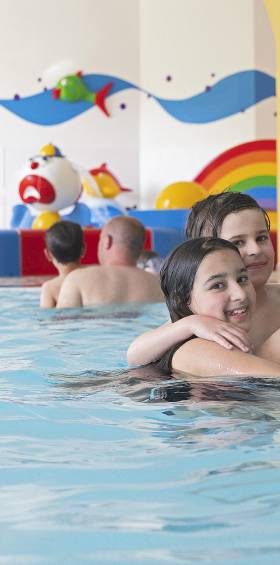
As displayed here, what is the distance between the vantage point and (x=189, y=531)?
167 centimetres

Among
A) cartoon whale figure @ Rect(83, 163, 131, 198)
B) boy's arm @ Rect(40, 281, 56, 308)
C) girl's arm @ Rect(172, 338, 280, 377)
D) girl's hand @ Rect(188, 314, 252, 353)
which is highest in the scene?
cartoon whale figure @ Rect(83, 163, 131, 198)

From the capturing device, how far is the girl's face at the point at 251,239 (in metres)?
3.04

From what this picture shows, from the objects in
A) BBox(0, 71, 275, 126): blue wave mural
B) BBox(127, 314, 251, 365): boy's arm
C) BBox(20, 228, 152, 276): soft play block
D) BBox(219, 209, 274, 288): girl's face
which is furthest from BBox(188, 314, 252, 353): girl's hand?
BBox(0, 71, 275, 126): blue wave mural

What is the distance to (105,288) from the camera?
16.7ft

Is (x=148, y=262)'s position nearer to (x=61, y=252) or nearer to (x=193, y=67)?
(x=61, y=252)

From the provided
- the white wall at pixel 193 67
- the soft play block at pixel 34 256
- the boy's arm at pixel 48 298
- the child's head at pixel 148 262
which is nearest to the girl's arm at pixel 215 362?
the boy's arm at pixel 48 298

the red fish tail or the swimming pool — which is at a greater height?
the red fish tail

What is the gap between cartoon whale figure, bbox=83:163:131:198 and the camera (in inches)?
460

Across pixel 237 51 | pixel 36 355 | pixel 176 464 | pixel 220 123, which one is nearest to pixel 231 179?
pixel 220 123

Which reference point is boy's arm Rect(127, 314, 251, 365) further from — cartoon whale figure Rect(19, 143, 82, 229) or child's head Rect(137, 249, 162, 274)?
cartoon whale figure Rect(19, 143, 82, 229)

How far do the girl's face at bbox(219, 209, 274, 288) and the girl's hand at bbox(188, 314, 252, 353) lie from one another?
353 mm

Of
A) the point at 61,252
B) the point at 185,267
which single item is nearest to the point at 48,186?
the point at 61,252

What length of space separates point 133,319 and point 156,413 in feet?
7.90

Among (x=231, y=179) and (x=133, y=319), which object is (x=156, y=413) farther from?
(x=231, y=179)
